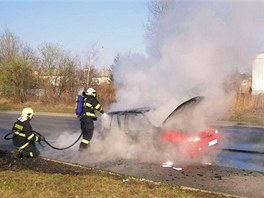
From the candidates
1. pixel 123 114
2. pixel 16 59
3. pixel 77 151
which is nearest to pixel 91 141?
pixel 77 151

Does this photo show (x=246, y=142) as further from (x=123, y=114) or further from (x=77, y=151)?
(x=77, y=151)

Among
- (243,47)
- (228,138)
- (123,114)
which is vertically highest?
(243,47)

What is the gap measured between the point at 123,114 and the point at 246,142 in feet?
15.2

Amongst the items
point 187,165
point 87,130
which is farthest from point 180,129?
point 87,130

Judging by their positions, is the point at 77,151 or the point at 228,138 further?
the point at 228,138

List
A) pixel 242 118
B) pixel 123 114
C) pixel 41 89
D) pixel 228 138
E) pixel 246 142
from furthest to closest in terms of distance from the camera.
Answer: pixel 41 89
pixel 242 118
pixel 228 138
pixel 246 142
pixel 123 114

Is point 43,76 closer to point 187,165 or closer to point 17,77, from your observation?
point 17,77

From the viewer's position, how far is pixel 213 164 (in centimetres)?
848

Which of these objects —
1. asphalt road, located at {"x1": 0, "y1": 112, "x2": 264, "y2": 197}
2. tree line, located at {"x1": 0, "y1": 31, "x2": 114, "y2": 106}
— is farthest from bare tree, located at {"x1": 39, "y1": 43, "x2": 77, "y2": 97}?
asphalt road, located at {"x1": 0, "y1": 112, "x2": 264, "y2": 197}

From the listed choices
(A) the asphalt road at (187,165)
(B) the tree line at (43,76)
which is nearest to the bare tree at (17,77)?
(B) the tree line at (43,76)

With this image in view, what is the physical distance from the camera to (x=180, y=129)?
9000 millimetres

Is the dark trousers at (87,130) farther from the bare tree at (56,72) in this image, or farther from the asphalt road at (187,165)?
the bare tree at (56,72)

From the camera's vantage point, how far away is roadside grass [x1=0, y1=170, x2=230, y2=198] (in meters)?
5.51

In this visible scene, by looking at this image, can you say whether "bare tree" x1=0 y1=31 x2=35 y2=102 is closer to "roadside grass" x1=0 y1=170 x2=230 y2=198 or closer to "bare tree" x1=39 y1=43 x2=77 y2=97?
"bare tree" x1=39 y1=43 x2=77 y2=97
